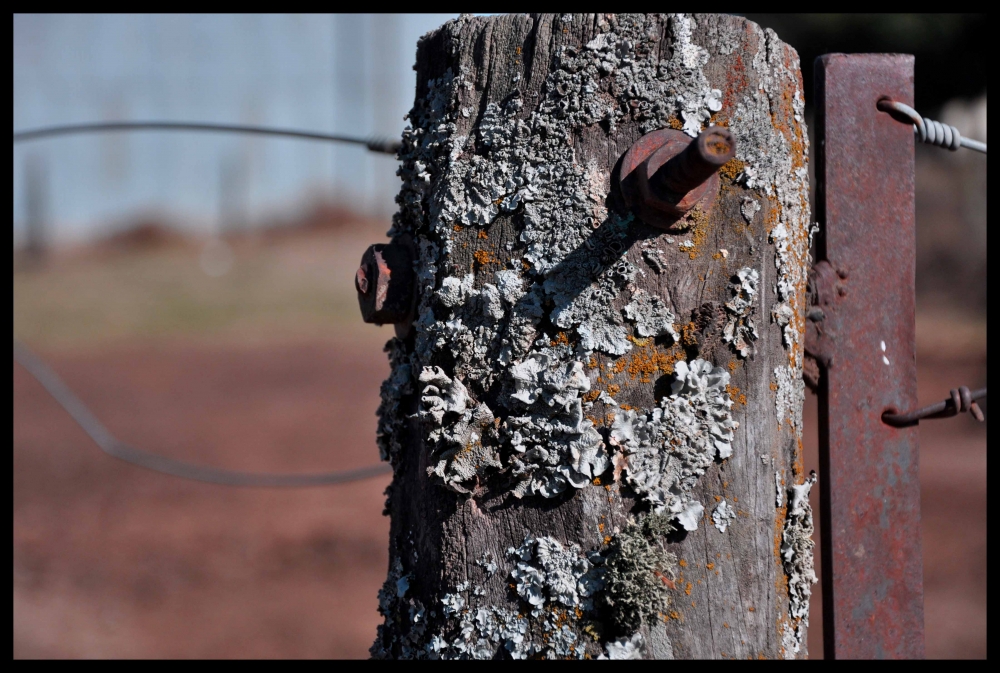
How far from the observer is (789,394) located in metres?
1.12

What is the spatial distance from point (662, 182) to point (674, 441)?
0.36 metres

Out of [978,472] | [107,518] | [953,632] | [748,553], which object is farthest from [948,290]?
[748,553]

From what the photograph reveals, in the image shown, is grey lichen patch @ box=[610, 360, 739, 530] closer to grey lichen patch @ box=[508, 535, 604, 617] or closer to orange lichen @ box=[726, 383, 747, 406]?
orange lichen @ box=[726, 383, 747, 406]

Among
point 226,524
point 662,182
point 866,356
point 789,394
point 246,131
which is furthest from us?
point 226,524

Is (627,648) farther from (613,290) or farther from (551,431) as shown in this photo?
(613,290)

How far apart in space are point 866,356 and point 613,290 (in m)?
0.48

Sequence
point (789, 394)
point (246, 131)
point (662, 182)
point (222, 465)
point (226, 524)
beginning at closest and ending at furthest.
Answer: point (662, 182) → point (789, 394) → point (246, 131) → point (226, 524) → point (222, 465)

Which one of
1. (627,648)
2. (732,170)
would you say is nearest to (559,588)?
(627,648)

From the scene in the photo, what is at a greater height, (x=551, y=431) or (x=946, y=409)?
(x=946, y=409)

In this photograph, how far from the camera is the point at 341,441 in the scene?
8.70 metres

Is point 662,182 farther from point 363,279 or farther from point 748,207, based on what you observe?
point 363,279

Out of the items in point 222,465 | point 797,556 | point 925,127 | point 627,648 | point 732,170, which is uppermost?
point 222,465

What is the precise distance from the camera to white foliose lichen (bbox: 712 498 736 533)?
3.50ft

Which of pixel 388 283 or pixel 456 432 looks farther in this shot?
pixel 388 283
